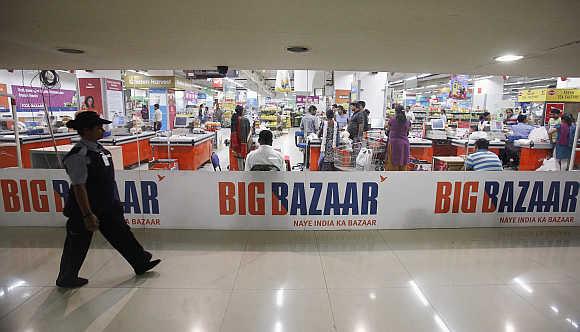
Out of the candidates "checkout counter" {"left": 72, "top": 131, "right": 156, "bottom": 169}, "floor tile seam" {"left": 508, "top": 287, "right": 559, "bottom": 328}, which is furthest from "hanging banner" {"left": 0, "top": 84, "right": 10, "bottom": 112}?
"floor tile seam" {"left": 508, "top": 287, "right": 559, "bottom": 328}

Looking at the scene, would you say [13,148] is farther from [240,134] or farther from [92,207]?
[92,207]

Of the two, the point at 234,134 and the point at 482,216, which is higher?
the point at 234,134

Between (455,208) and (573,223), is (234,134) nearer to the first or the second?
(455,208)

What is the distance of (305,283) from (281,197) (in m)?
1.39

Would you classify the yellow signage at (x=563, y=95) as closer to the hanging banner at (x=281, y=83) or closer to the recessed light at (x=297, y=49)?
the recessed light at (x=297, y=49)

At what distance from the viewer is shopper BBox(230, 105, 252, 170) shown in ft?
22.7

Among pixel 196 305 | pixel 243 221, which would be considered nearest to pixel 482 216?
pixel 243 221

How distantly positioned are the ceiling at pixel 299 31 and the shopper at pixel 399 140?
205 cm

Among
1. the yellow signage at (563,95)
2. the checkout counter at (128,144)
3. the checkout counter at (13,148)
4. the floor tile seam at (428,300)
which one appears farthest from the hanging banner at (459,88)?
the checkout counter at (13,148)

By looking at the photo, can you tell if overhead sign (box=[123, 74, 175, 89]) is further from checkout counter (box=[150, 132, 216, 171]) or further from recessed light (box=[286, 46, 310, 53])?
recessed light (box=[286, 46, 310, 53])

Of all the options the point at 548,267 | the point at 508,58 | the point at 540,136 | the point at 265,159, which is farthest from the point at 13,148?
the point at 540,136

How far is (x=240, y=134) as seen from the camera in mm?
6934

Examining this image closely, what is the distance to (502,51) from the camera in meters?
3.28

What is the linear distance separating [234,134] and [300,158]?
4.54 metres
